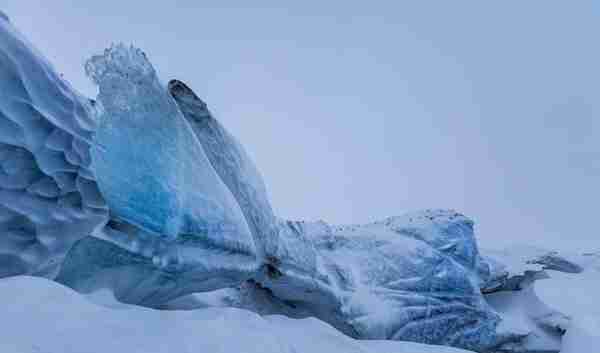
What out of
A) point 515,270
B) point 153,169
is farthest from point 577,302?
point 153,169

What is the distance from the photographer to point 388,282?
9.27ft

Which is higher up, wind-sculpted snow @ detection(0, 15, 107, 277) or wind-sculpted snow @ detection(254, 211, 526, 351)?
wind-sculpted snow @ detection(0, 15, 107, 277)

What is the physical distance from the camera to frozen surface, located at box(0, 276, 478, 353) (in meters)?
1.00

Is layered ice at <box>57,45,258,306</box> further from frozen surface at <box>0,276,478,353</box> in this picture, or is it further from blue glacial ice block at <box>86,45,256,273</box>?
frozen surface at <box>0,276,478,353</box>

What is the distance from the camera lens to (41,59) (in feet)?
4.28

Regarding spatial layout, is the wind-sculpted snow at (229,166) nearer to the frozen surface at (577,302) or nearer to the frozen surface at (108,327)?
the frozen surface at (108,327)

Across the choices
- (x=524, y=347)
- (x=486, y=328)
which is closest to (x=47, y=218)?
(x=486, y=328)

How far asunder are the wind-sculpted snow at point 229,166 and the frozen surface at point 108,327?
678 mm

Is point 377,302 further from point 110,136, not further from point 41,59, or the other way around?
point 41,59

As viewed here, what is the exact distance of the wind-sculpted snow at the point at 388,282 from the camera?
2449mm

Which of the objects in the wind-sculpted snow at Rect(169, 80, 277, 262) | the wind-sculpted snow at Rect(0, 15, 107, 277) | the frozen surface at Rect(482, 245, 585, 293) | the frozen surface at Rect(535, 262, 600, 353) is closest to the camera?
the wind-sculpted snow at Rect(0, 15, 107, 277)

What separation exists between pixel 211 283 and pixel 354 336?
2.87 feet

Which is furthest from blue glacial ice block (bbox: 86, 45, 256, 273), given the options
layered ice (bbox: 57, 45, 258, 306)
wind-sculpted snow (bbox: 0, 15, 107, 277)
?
wind-sculpted snow (bbox: 0, 15, 107, 277)

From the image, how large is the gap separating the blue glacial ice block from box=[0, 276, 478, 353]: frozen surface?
0.29 meters
